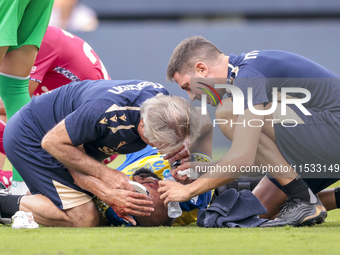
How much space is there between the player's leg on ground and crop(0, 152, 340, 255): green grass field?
10.1 inches

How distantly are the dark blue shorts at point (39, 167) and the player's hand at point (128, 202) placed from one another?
0.27 m

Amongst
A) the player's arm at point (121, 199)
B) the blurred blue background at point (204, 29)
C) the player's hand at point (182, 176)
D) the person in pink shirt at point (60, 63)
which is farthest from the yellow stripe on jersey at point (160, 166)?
the blurred blue background at point (204, 29)

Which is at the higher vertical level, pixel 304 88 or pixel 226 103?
pixel 304 88

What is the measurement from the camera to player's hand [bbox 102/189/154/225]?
2.32 m

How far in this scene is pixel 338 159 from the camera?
8.24 ft

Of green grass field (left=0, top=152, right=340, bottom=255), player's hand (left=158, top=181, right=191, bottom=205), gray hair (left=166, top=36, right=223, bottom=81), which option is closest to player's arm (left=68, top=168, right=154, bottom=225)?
player's hand (left=158, top=181, right=191, bottom=205)

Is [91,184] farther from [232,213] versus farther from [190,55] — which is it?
[190,55]

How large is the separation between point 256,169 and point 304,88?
0.56 meters

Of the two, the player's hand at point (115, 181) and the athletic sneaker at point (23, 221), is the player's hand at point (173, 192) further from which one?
the athletic sneaker at point (23, 221)
